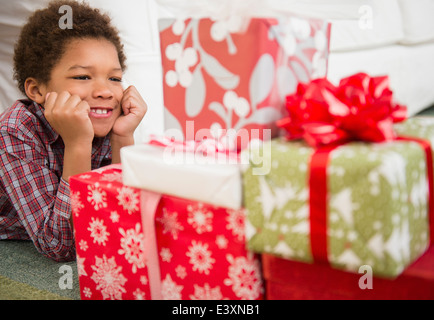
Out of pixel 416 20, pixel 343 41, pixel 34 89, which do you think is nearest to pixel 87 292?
pixel 34 89

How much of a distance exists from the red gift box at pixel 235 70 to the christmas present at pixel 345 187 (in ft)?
0.20

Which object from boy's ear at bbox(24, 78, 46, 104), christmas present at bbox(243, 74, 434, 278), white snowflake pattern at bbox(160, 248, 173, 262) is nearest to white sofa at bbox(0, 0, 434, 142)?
boy's ear at bbox(24, 78, 46, 104)

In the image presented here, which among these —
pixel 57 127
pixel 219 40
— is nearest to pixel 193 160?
pixel 219 40

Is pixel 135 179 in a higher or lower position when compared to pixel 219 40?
lower

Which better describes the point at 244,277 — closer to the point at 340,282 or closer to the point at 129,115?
the point at 340,282

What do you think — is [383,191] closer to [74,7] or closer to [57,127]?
[57,127]

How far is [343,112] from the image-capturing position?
54 cm

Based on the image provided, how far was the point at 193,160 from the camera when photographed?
582 mm

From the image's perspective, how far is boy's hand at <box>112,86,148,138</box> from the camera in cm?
106

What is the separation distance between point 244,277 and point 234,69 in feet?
0.89

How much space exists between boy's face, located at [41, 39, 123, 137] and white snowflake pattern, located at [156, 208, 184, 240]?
1.50ft

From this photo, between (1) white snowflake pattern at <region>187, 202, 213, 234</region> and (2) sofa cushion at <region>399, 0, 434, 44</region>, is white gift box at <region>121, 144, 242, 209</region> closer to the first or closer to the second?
(1) white snowflake pattern at <region>187, 202, 213, 234</region>

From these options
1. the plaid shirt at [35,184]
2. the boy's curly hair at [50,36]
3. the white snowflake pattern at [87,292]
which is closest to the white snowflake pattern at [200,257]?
the white snowflake pattern at [87,292]
